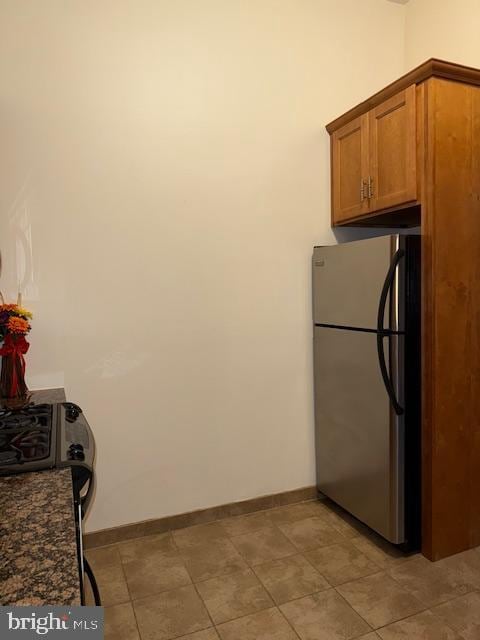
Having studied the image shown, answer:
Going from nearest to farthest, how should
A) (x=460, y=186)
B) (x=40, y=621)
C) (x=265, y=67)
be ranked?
(x=40, y=621), (x=460, y=186), (x=265, y=67)

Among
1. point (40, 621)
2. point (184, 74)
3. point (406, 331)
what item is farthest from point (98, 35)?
point (40, 621)

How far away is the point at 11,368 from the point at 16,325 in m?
0.21

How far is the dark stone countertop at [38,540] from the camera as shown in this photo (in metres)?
0.69

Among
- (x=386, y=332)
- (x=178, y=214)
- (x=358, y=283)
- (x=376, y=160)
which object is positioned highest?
(x=376, y=160)

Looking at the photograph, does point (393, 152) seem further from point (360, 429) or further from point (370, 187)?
point (360, 429)

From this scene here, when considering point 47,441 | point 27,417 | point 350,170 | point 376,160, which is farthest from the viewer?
point 350,170

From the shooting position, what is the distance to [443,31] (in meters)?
2.65

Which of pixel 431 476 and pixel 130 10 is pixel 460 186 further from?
pixel 130 10

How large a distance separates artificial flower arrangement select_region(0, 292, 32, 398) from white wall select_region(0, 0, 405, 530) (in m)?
0.17

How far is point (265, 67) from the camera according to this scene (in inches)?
103

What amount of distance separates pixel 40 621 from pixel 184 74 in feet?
8.36

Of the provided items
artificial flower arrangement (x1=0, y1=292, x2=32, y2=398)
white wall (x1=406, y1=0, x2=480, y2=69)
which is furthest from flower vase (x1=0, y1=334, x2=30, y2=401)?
white wall (x1=406, y1=0, x2=480, y2=69)

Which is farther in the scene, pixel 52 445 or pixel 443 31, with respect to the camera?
pixel 443 31

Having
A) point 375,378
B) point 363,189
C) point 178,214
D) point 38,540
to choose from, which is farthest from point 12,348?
point 363,189
